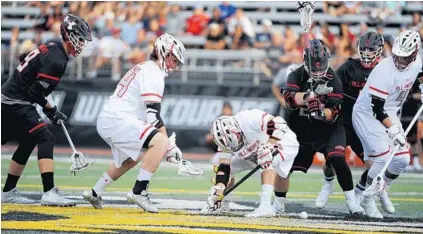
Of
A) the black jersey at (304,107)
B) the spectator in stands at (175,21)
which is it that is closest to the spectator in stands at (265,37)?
the spectator in stands at (175,21)

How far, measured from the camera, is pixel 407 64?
9.22 m

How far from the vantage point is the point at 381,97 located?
909cm

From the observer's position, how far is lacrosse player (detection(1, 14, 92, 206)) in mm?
8938

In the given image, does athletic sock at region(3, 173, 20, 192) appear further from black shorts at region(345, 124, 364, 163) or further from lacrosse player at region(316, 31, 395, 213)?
black shorts at region(345, 124, 364, 163)

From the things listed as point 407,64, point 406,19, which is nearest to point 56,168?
point 407,64

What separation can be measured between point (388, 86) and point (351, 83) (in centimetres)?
79

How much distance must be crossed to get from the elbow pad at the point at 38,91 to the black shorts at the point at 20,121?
0.51ft

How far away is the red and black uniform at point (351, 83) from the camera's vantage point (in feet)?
32.2

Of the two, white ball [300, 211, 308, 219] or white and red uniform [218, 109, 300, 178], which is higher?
white and red uniform [218, 109, 300, 178]

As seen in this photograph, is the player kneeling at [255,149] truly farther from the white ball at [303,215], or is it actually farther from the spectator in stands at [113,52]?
the spectator in stands at [113,52]

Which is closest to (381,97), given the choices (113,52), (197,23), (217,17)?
(113,52)

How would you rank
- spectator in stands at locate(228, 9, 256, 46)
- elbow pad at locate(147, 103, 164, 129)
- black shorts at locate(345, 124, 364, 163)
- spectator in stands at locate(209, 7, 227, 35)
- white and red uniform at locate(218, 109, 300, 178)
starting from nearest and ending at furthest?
elbow pad at locate(147, 103, 164, 129), white and red uniform at locate(218, 109, 300, 178), black shorts at locate(345, 124, 364, 163), spectator in stands at locate(228, 9, 256, 46), spectator in stands at locate(209, 7, 227, 35)

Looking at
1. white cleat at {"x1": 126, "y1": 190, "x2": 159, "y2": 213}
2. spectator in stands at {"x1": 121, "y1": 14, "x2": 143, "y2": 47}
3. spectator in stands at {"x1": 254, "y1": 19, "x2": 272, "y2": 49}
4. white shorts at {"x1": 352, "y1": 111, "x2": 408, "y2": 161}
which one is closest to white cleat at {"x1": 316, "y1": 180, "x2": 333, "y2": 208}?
white shorts at {"x1": 352, "y1": 111, "x2": 408, "y2": 161}

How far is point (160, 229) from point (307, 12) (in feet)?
11.4
